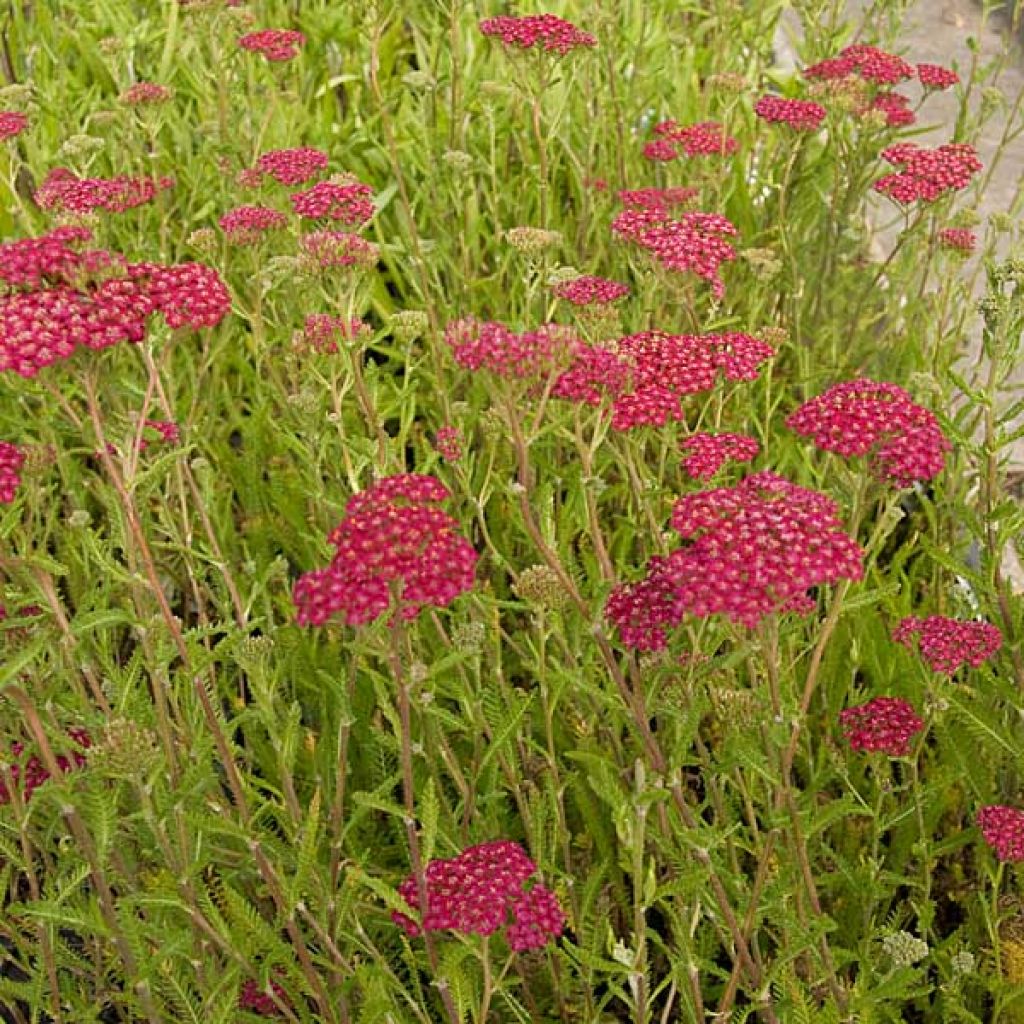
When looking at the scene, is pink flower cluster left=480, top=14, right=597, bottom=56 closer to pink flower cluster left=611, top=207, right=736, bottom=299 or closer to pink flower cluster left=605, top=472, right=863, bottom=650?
pink flower cluster left=611, top=207, right=736, bottom=299

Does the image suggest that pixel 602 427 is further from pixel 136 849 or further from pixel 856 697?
pixel 136 849

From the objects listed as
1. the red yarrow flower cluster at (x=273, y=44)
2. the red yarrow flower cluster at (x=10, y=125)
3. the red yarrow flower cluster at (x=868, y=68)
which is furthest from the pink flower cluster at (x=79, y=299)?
the red yarrow flower cluster at (x=868, y=68)

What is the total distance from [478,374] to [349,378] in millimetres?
630

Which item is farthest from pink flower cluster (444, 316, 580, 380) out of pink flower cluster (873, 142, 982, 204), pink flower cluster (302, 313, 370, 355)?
pink flower cluster (873, 142, 982, 204)

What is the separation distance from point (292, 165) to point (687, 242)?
1.17 m

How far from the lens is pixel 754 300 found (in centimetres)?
336

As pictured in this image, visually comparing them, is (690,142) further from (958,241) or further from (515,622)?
(515,622)

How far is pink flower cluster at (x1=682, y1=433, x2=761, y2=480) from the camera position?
87.0 inches

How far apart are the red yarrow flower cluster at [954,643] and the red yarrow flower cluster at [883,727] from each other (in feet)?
0.34

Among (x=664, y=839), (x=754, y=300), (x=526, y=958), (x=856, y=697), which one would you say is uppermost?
(x=754, y=300)

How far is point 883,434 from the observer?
6.43 feet

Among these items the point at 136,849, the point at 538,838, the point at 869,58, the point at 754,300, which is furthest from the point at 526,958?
the point at 869,58

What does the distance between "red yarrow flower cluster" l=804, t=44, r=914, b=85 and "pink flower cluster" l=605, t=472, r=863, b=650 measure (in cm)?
217

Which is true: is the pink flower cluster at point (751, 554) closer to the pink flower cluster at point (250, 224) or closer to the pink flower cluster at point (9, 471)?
the pink flower cluster at point (9, 471)
